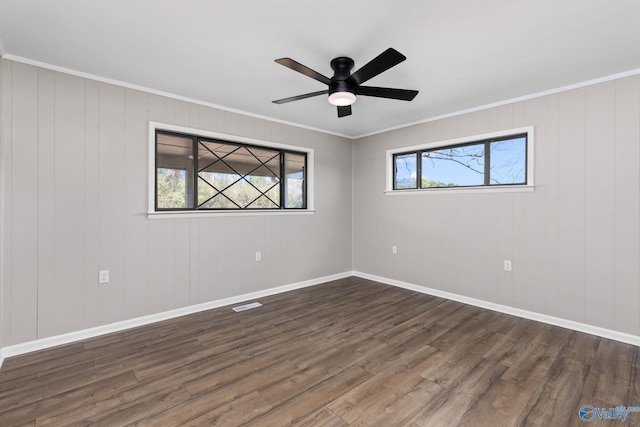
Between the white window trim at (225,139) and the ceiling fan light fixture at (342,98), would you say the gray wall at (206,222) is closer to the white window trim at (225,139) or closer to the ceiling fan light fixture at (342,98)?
the white window trim at (225,139)

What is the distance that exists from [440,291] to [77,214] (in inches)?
165

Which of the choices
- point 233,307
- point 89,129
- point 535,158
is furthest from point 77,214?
point 535,158

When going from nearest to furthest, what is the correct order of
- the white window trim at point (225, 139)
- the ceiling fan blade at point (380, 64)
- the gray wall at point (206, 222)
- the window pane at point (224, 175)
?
the ceiling fan blade at point (380, 64)
the gray wall at point (206, 222)
the white window trim at point (225, 139)
the window pane at point (224, 175)

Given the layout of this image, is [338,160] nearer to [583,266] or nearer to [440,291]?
[440,291]

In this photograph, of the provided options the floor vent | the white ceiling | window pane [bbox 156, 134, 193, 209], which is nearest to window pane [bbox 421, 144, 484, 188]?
the white ceiling

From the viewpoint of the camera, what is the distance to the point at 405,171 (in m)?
4.56

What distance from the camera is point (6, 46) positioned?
228 centimetres

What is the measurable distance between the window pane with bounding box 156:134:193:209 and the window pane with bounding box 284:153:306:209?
1377 mm

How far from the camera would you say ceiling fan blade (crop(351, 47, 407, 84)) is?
6.23ft

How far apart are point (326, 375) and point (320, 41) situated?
8.06 ft

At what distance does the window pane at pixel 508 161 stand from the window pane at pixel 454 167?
14 cm

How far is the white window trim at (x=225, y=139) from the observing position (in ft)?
10.2

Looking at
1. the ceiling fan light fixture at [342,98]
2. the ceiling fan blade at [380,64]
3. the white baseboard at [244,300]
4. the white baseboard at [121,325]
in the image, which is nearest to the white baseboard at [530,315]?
the white baseboard at [244,300]

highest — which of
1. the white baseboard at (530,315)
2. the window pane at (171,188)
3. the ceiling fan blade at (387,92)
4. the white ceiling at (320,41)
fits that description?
the white ceiling at (320,41)
